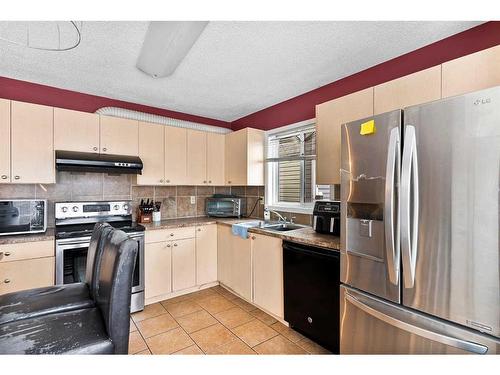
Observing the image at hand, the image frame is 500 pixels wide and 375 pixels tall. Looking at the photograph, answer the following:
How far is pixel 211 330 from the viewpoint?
225 cm

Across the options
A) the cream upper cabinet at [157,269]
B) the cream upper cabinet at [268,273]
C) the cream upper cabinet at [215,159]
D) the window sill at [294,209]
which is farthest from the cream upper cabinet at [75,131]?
the window sill at [294,209]

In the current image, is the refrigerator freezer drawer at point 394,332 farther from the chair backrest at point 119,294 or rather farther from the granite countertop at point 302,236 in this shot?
the chair backrest at point 119,294

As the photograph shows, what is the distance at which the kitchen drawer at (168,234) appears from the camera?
108 inches

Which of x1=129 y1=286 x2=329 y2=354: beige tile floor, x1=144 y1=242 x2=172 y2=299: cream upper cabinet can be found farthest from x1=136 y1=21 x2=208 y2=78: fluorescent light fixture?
x1=129 y1=286 x2=329 y2=354: beige tile floor

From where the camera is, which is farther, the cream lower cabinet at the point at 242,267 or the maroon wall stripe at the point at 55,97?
the cream lower cabinet at the point at 242,267

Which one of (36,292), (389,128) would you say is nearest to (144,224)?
(36,292)

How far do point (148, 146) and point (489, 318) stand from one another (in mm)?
3173


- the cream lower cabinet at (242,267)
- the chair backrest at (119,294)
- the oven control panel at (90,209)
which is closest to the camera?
the chair backrest at (119,294)

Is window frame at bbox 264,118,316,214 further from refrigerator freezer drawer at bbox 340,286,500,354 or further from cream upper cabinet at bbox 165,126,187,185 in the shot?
refrigerator freezer drawer at bbox 340,286,500,354

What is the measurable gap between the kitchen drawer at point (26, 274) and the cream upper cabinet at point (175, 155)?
1441 millimetres

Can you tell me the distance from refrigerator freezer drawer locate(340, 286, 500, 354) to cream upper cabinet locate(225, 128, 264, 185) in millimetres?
1917

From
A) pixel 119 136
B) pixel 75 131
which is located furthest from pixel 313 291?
pixel 75 131

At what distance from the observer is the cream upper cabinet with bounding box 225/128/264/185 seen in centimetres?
324
